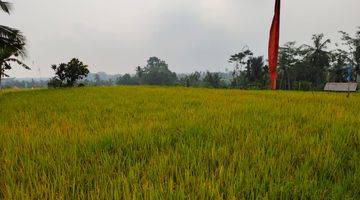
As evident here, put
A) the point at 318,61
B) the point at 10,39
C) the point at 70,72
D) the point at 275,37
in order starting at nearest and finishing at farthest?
the point at 275,37, the point at 10,39, the point at 70,72, the point at 318,61

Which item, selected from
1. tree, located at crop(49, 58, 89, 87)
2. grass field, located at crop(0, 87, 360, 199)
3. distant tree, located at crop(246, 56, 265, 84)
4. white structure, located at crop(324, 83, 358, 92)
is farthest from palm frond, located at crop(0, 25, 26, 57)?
distant tree, located at crop(246, 56, 265, 84)

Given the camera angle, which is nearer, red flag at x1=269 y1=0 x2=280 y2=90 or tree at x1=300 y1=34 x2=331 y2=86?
red flag at x1=269 y1=0 x2=280 y2=90

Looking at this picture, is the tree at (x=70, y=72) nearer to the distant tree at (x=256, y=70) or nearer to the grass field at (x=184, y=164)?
the grass field at (x=184, y=164)

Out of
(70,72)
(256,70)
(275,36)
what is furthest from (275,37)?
(256,70)

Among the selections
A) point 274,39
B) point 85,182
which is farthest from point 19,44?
point 85,182

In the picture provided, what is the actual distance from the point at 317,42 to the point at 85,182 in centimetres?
4785

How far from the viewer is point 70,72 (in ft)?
63.8

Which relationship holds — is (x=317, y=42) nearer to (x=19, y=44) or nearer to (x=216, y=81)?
(x=216, y=81)

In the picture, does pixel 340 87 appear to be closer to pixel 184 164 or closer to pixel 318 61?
pixel 184 164

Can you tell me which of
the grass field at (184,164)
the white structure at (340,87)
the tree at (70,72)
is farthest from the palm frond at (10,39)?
the white structure at (340,87)

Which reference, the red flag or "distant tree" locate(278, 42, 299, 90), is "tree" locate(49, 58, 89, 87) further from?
"distant tree" locate(278, 42, 299, 90)

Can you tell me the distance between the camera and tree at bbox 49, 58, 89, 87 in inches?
764

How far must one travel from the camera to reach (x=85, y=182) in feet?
6.02

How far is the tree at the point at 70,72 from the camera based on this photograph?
19406 millimetres
